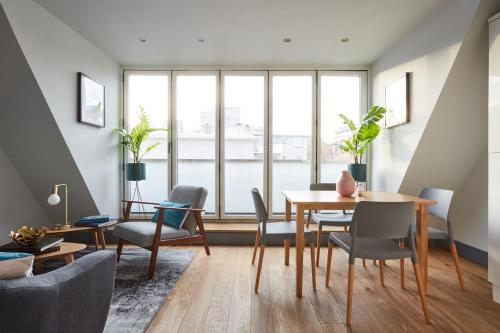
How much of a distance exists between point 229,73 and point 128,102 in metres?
1.68

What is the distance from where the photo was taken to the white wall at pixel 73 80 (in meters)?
2.84

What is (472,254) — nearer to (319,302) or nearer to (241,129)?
(319,302)

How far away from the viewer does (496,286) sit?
239cm

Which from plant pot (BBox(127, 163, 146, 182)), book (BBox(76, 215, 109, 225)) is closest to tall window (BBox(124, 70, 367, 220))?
plant pot (BBox(127, 163, 146, 182))

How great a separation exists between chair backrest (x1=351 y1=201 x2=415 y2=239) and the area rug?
1595mm

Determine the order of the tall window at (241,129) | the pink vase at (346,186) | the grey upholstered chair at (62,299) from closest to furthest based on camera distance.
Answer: the grey upholstered chair at (62,299) < the pink vase at (346,186) < the tall window at (241,129)

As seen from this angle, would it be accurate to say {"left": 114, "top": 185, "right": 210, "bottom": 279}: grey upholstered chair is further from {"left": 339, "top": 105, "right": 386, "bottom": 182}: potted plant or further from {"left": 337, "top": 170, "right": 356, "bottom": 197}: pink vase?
{"left": 339, "top": 105, "right": 386, "bottom": 182}: potted plant

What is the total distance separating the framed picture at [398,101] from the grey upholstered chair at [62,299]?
3463 mm

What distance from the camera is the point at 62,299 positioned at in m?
0.98

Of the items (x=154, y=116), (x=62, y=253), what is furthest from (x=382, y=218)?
(x=154, y=116)

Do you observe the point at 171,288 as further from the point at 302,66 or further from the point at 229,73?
the point at 302,66

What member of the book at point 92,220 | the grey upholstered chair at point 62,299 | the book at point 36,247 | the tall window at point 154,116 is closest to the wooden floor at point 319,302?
the grey upholstered chair at point 62,299

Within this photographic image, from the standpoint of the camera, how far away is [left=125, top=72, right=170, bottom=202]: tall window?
4.84m

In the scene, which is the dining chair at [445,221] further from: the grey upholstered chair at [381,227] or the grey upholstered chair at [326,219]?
the grey upholstered chair at [326,219]
